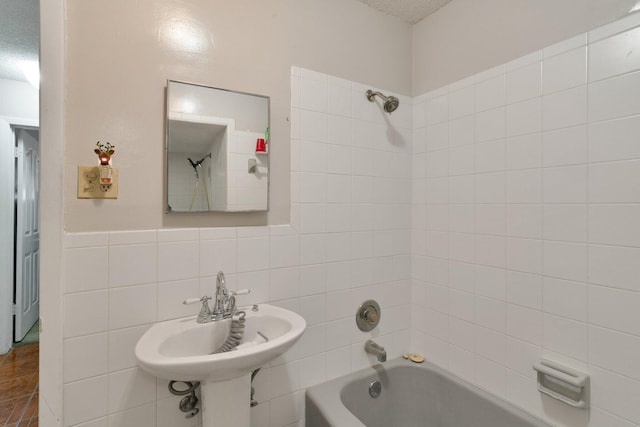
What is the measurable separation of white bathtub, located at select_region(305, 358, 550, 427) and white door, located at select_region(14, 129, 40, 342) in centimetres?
298

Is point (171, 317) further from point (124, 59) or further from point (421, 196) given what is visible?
point (421, 196)

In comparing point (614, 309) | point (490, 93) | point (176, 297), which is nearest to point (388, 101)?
point (490, 93)

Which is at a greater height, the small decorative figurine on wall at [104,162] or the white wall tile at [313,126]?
the white wall tile at [313,126]

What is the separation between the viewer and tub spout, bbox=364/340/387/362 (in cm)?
153

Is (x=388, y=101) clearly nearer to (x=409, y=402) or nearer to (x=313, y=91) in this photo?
(x=313, y=91)

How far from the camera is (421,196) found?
1.76 m

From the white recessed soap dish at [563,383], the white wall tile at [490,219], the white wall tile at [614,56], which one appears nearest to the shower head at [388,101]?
the white wall tile at [490,219]

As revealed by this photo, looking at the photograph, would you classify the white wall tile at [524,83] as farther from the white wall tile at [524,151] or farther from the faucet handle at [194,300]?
the faucet handle at [194,300]

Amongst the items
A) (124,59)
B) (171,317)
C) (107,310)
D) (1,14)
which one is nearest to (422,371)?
(171,317)

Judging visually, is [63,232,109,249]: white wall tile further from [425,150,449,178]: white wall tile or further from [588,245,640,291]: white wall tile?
[588,245,640,291]: white wall tile

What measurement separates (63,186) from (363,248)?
4.24 ft

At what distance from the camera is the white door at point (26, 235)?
286 cm

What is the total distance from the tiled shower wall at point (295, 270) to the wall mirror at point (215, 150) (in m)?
0.11

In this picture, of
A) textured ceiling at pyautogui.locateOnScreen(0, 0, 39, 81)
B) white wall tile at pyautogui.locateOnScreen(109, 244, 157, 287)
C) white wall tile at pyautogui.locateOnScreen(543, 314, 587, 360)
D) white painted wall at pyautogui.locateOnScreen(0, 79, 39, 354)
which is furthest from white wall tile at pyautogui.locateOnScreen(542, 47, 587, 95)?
white painted wall at pyautogui.locateOnScreen(0, 79, 39, 354)
